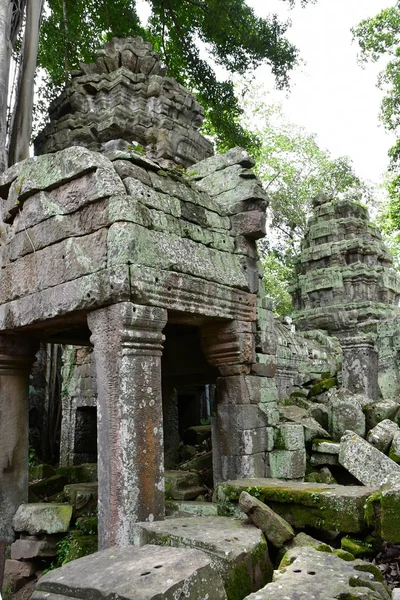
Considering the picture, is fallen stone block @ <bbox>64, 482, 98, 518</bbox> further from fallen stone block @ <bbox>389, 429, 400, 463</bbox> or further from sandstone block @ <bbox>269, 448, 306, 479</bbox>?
fallen stone block @ <bbox>389, 429, 400, 463</bbox>

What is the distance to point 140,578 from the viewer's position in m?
2.68

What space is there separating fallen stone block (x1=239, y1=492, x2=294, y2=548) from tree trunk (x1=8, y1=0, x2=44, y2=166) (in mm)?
6833

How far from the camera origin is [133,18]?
12273 millimetres

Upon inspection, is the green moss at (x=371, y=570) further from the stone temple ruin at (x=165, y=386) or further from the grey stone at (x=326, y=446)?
the grey stone at (x=326, y=446)

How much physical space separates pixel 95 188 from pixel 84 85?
4.87 metres

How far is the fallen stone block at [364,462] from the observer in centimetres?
489

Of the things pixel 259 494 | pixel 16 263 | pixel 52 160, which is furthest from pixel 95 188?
pixel 259 494

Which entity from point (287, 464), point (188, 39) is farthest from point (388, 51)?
point (287, 464)

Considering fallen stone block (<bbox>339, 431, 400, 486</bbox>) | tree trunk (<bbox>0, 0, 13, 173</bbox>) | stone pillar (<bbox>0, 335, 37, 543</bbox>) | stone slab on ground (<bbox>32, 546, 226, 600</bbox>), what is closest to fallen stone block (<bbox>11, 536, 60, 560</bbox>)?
stone pillar (<bbox>0, 335, 37, 543</bbox>)

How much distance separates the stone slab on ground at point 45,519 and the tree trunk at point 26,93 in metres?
5.61

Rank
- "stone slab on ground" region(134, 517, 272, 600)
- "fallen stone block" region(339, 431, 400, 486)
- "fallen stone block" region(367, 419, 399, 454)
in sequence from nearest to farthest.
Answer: "stone slab on ground" region(134, 517, 272, 600) < "fallen stone block" region(339, 431, 400, 486) < "fallen stone block" region(367, 419, 399, 454)

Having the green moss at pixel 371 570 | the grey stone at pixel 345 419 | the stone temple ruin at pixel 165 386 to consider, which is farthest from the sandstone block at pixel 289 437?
the green moss at pixel 371 570

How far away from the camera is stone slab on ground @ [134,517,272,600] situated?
3260 millimetres

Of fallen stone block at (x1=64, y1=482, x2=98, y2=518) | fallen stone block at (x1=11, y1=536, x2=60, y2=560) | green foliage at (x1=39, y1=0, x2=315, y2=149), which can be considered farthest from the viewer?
green foliage at (x1=39, y1=0, x2=315, y2=149)
